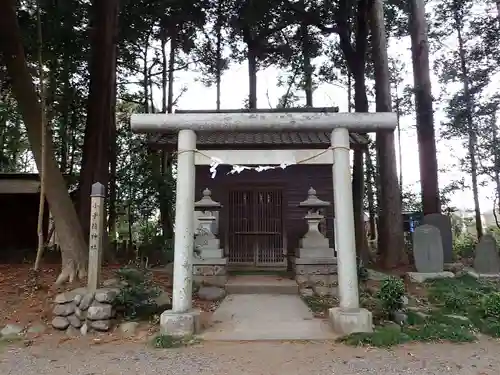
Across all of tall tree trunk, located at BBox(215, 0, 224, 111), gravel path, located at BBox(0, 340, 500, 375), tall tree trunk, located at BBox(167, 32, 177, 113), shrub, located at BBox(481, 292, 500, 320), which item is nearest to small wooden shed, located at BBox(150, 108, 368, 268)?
shrub, located at BBox(481, 292, 500, 320)

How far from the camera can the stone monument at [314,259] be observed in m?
9.01

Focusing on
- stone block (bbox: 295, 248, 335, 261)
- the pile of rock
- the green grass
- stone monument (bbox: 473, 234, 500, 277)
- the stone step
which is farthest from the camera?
stone monument (bbox: 473, 234, 500, 277)

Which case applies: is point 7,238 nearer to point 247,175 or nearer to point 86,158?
point 86,158

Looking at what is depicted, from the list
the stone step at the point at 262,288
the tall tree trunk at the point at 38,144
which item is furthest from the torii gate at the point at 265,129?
the tall tree trunk at the point at 38,144

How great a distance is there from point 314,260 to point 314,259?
26mm

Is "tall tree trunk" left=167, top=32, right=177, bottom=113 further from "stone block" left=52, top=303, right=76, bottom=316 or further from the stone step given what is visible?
"stone block" left=52, top=303, right=76, bottom=316

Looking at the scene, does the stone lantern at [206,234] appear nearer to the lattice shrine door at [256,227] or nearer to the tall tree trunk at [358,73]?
the lattice shrine door at [256,227]

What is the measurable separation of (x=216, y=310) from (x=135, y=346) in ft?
6.90

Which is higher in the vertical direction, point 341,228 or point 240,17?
point 240,17

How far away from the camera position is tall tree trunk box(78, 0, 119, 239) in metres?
10.5

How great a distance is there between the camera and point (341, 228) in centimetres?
571

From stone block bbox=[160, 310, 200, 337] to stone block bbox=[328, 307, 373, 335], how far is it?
6.83 ft

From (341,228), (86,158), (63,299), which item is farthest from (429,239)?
(86,158)

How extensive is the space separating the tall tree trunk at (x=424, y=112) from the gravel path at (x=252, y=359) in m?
7.66
